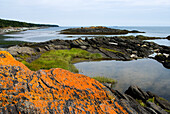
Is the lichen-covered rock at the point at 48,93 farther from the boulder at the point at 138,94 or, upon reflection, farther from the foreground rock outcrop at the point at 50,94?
the boulder at the point at 138,94

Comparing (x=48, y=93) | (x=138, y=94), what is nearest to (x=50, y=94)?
(x=48, y=93)

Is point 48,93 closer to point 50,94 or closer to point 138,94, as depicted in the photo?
point 50,94

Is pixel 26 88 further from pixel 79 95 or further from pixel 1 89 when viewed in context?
pixel 79 95

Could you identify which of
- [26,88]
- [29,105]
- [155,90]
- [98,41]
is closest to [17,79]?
[26,88]

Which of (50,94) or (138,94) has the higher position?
(50,94)

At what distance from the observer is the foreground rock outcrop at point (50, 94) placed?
372cm

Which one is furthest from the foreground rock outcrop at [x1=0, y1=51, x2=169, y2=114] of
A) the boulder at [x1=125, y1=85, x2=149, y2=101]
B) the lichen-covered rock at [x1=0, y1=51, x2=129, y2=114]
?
the boulder at [x1=125, y1=85, x2=149, y2=101]

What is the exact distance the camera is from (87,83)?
17.5 feet

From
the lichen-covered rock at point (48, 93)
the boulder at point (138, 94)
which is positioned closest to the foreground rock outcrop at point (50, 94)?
the lichen-covered rock at point (48, 93)

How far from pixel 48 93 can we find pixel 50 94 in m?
0.07

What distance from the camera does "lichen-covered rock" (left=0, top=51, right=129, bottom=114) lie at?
146 inches

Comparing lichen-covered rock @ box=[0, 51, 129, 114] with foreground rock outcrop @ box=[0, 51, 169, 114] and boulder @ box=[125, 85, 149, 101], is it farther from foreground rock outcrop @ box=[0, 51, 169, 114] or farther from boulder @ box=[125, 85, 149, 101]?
boulder @ box=[125, 85, 149, 101]

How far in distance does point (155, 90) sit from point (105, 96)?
43.5 feet

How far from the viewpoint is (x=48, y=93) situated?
433 centimetres
